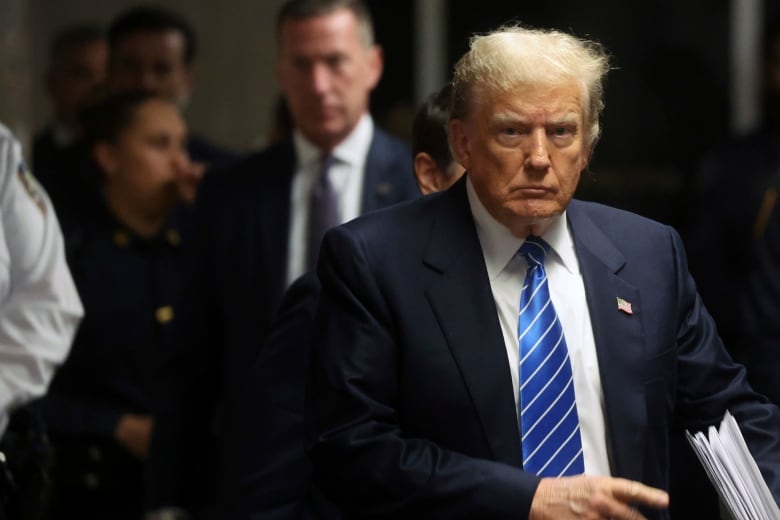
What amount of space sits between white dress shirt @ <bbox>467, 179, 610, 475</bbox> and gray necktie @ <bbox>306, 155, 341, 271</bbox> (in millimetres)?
1485

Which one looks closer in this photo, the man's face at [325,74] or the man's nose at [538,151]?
the man's nose at [538,151]

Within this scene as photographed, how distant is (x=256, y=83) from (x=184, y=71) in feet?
5.63

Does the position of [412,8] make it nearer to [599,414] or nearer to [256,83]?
[256,83]

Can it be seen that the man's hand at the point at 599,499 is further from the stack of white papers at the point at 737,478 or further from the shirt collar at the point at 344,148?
the shirt collar at the point at 344,148

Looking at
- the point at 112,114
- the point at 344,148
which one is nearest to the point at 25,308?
the point at 344,148

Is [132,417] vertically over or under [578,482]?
under

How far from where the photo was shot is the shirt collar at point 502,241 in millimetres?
2982

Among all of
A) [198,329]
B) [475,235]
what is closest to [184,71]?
[198,329]

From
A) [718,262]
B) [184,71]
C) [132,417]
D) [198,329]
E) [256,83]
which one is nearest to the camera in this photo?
[198,329]

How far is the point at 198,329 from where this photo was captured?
4531mm

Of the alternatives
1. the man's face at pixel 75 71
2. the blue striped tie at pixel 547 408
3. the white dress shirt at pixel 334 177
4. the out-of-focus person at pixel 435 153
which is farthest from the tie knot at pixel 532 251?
the man's face at pixel 75 71

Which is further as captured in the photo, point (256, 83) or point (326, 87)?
point (256, 83)

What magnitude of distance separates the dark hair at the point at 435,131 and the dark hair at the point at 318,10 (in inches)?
47.1

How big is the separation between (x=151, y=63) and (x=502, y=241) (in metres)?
3.59
